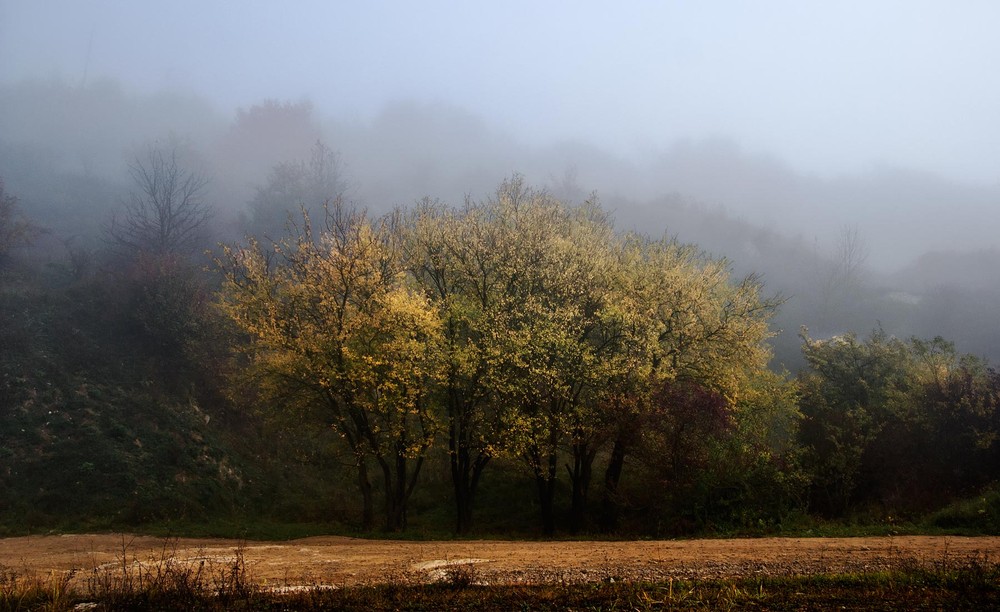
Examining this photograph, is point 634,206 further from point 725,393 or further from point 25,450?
point 25,450

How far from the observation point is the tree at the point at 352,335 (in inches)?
810

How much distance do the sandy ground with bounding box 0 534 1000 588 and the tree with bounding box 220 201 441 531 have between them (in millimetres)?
5878

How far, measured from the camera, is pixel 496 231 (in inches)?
963

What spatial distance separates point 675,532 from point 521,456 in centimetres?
636

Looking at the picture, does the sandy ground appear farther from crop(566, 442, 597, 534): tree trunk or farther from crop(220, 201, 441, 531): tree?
crop(566, 442, 597, 534): tree trunk

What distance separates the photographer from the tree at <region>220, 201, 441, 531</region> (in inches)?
810

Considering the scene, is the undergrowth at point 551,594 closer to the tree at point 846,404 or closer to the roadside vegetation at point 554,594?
the roadside vegetation at point 554,594

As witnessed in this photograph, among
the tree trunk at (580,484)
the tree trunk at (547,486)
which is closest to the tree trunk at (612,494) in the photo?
the tree trunk at (580,484)

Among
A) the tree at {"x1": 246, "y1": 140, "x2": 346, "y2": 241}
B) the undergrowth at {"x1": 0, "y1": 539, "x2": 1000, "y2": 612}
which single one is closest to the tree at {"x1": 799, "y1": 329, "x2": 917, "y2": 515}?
the undergrowth at {"x1": 0, "y1": 539, "x2": 1000, "y2": 612}

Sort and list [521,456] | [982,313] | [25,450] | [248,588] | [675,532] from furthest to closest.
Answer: [982,313], [25,450], [521,456], [675,532], [248,588]

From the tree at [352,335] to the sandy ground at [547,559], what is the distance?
5878 millimetres

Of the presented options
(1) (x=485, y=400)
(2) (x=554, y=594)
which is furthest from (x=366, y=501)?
(2) (x=554, y=594)

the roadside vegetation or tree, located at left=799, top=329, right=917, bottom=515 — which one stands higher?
tree, located at left=799, top=329, right=917, bottom=515

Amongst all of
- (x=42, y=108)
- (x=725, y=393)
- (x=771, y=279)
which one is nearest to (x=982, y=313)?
(x=771, y=279)
